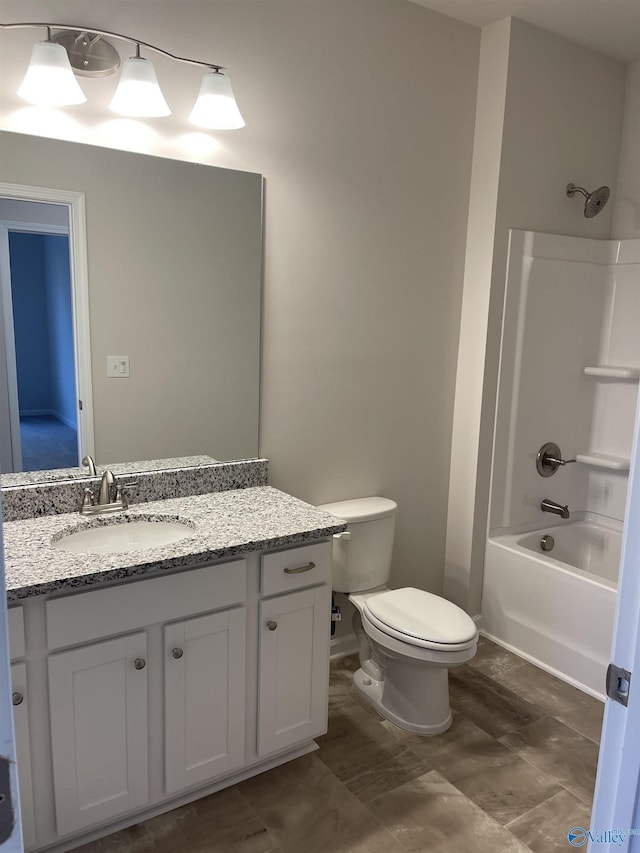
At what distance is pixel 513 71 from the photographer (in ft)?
8.92

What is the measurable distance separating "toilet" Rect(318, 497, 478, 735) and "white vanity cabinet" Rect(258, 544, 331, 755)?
32cm

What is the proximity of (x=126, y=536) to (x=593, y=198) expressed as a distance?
7.95 feet

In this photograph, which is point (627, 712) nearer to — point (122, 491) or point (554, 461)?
point (122, 491)

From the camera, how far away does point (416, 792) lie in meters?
2.08

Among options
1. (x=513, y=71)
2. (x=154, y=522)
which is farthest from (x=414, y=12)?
(x=154, y=522)

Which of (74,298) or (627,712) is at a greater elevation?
(74,298)

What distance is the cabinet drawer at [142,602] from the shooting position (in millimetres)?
1635

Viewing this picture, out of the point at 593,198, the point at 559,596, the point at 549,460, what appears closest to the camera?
the point at 559,596

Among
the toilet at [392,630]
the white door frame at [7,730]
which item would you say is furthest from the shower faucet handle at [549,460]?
the white door frame at [7,730]

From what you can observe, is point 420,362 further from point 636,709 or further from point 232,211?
point 636,709

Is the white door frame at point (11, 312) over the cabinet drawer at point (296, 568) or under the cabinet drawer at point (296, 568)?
over

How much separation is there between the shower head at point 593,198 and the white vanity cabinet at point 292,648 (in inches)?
79.5

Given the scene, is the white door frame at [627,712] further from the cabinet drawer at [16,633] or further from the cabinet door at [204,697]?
the cabinet drawer at [16,633]

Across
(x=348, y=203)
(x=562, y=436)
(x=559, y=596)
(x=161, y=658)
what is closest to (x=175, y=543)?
(x=161, y=658)
